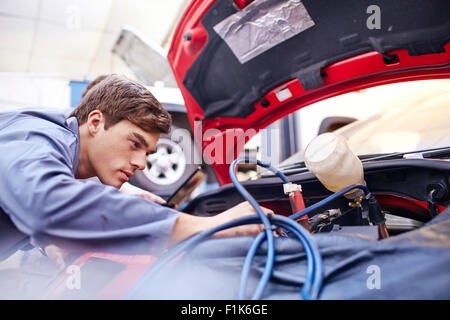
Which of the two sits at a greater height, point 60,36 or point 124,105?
point 60,36

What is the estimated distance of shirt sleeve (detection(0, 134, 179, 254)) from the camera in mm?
532

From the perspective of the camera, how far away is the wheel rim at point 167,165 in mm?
1979

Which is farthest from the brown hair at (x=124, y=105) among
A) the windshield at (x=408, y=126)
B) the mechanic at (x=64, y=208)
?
the windshield at (x=408, y=126)

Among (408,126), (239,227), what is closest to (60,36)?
(408,126)

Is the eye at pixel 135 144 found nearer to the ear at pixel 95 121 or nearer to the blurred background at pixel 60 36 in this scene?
the ear at pixel 95 121

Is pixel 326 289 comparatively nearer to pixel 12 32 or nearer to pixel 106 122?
pixel 106 122

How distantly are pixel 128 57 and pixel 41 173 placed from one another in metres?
2.85

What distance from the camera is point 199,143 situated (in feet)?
5.05

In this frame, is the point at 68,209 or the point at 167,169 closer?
the point at 68,209

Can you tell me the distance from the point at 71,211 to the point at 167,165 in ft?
4.84

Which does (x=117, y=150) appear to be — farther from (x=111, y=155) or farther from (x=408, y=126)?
(x=408, y=126)

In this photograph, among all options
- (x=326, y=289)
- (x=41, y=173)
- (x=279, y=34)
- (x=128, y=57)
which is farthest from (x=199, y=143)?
(x=128, y=57)

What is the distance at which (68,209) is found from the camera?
0.54m

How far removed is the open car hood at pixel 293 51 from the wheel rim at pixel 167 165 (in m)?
0.62
